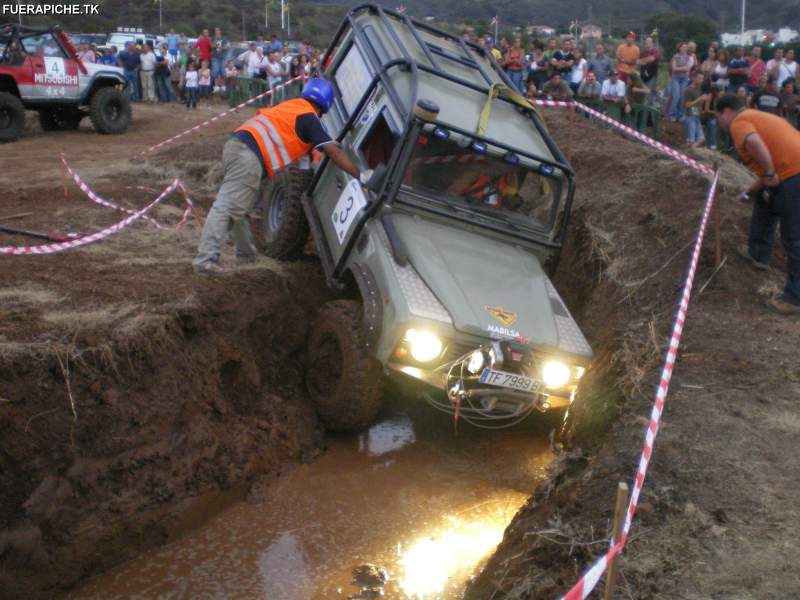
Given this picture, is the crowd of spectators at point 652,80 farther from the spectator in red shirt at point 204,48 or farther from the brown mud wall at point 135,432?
the spectator in red shirt at point 204,48

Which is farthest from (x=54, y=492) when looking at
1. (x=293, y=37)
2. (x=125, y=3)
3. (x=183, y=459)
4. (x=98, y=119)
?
(x=125, y=3)

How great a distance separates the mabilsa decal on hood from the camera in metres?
5.55

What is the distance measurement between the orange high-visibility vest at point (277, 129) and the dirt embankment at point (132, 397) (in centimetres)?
100

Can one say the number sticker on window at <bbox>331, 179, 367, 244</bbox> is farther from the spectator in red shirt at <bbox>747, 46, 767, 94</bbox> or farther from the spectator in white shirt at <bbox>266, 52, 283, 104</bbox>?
the spectator in white shirt at <bbox>266, 52, 283, 104</bbox>

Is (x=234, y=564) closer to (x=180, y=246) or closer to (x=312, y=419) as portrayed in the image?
(x=312, y=419)

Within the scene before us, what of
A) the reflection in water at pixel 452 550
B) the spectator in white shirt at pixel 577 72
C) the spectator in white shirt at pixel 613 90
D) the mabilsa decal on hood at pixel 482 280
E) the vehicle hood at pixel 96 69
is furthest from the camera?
the spectator in white shirt at pixel 577 72

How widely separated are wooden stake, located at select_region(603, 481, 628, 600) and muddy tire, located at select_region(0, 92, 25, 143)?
12.5 m

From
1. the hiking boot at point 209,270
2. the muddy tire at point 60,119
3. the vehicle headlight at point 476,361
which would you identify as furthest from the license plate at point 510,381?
the muddy tire at point 60,119

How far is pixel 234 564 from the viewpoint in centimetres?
502

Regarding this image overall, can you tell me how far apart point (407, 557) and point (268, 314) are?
2419mm

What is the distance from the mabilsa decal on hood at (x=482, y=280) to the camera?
5555 millimetres

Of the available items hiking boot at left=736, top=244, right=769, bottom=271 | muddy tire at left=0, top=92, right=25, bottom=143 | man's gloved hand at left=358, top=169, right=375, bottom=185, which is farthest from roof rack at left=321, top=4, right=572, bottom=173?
muddy tire at left=0, top=92, right=25, bottom=143

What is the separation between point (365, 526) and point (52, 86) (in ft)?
35.8

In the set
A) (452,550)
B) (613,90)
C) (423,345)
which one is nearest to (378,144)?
(423,345)
